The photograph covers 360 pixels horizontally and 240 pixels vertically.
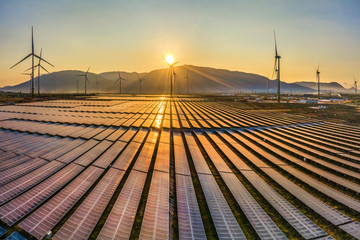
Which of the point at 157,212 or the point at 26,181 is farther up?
the point at 26,181

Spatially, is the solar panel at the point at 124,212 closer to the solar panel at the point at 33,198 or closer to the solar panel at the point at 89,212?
the solar panel at the point at 89,212

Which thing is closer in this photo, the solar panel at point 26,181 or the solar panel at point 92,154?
the solar panel at point 26,181

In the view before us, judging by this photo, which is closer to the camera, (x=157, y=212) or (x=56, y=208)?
(x=157, y=212)

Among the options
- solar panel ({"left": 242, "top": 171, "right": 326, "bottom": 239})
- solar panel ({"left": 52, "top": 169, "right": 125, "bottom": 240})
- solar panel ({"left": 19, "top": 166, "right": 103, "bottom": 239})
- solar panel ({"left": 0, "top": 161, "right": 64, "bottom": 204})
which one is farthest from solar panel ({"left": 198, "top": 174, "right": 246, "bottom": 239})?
solar panel ({"left": 0, "top": 161, "right": 64, "bottom": 204})

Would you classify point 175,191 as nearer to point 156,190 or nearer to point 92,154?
point 156,190

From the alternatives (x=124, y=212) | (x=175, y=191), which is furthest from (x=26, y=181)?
(x=175, y=191)

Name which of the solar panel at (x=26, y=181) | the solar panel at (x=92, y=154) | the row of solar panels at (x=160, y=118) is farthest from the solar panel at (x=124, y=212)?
the row of solar panels at (x=160, y=118)

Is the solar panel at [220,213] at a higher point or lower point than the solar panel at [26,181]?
lower

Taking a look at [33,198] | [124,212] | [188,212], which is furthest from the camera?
[33,198]

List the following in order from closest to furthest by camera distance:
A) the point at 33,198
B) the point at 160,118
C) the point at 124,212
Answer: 1. the point at 124,212
2. the point at 33,198
3. the point at 160,118

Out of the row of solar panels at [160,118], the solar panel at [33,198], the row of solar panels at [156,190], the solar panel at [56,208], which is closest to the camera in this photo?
the solar panel at [56,208]

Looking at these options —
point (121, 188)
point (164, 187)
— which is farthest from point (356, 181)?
point (121, 188)

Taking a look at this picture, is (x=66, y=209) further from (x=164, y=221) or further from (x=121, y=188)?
(x=164, y=221)
